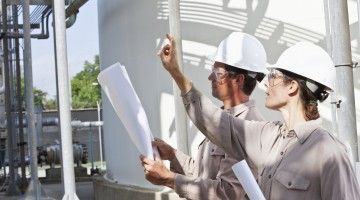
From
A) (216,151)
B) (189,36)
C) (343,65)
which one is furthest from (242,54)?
(189,36)

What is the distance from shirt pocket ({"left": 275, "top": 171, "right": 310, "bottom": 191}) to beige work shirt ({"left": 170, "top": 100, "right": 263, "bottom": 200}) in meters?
0.48

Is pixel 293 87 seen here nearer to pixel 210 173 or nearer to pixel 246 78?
pixel 246 78

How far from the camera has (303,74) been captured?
2143 millimetres

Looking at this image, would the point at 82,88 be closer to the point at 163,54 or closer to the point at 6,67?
the point at 6,67

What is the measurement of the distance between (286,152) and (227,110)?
63 centimetres

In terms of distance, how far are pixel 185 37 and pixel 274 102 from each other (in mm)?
4791

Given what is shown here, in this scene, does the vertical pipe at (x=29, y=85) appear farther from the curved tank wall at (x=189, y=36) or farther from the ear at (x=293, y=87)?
the ear at (x=293, y=87)

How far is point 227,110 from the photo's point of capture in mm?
2691

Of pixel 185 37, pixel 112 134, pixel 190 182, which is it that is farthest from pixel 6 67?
pixel 190 182

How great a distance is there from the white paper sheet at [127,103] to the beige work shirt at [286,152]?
0.19m

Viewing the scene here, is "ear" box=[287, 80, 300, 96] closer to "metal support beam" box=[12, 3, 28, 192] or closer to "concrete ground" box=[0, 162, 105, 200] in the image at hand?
"concrete ground" box=[0, 162, 105, 200]

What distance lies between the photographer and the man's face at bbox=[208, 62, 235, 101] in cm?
267

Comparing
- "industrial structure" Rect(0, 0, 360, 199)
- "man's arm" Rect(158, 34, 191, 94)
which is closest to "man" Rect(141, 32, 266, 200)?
"man's arm" Rect(158, 34, 191, 94)

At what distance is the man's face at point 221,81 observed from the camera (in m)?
2.67
